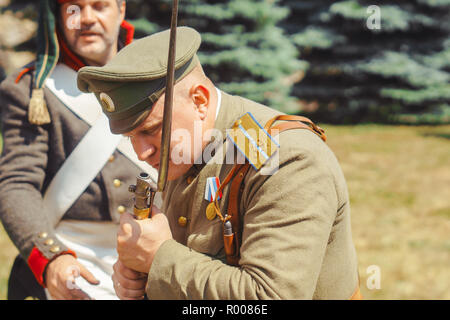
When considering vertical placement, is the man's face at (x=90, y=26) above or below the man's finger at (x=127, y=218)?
above

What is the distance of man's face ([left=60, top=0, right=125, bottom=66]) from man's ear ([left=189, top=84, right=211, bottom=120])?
3.42 feet

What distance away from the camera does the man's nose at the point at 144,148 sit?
1591mm

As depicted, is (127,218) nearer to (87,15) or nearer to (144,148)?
(144,148)

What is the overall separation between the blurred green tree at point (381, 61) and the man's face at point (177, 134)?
35.1 feet

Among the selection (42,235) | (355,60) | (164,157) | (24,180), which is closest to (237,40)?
(355,60)

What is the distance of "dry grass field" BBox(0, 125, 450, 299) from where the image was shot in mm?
4383

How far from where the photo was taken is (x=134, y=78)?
4.99 feet

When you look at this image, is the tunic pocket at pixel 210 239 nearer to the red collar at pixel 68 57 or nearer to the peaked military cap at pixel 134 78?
the peaked military cap at pixel 134 78

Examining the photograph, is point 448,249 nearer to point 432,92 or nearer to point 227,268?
point 227,268

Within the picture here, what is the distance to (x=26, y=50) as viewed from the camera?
371 inches

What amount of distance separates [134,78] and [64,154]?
1.09m

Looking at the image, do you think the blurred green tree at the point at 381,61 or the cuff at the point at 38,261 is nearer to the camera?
the cuff at the point at 38,261

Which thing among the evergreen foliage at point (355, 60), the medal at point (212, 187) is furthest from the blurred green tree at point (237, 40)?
the medal at point (212, 187)
